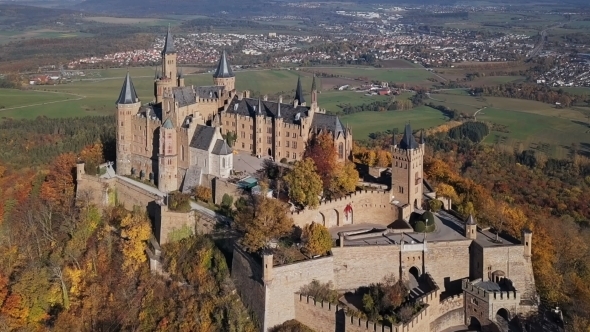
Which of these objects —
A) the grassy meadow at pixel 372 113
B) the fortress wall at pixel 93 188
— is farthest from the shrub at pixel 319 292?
the grassy meadow at pixel 372 113

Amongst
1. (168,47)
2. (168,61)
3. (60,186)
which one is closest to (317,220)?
(168,61)

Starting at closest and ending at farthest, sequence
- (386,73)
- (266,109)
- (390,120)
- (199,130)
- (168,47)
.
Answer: (199,130)
(266,109)
(168,47)
(390,120)
(386,73)

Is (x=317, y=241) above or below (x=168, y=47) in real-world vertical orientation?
below

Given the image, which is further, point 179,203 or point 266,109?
point 266,109

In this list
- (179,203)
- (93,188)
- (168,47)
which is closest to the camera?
(179,203)

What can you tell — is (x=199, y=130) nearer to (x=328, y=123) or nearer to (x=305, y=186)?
(x=328, y=123)

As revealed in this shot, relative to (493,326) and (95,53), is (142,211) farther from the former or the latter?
(95,53)

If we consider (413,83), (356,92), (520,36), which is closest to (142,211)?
(356,92)
